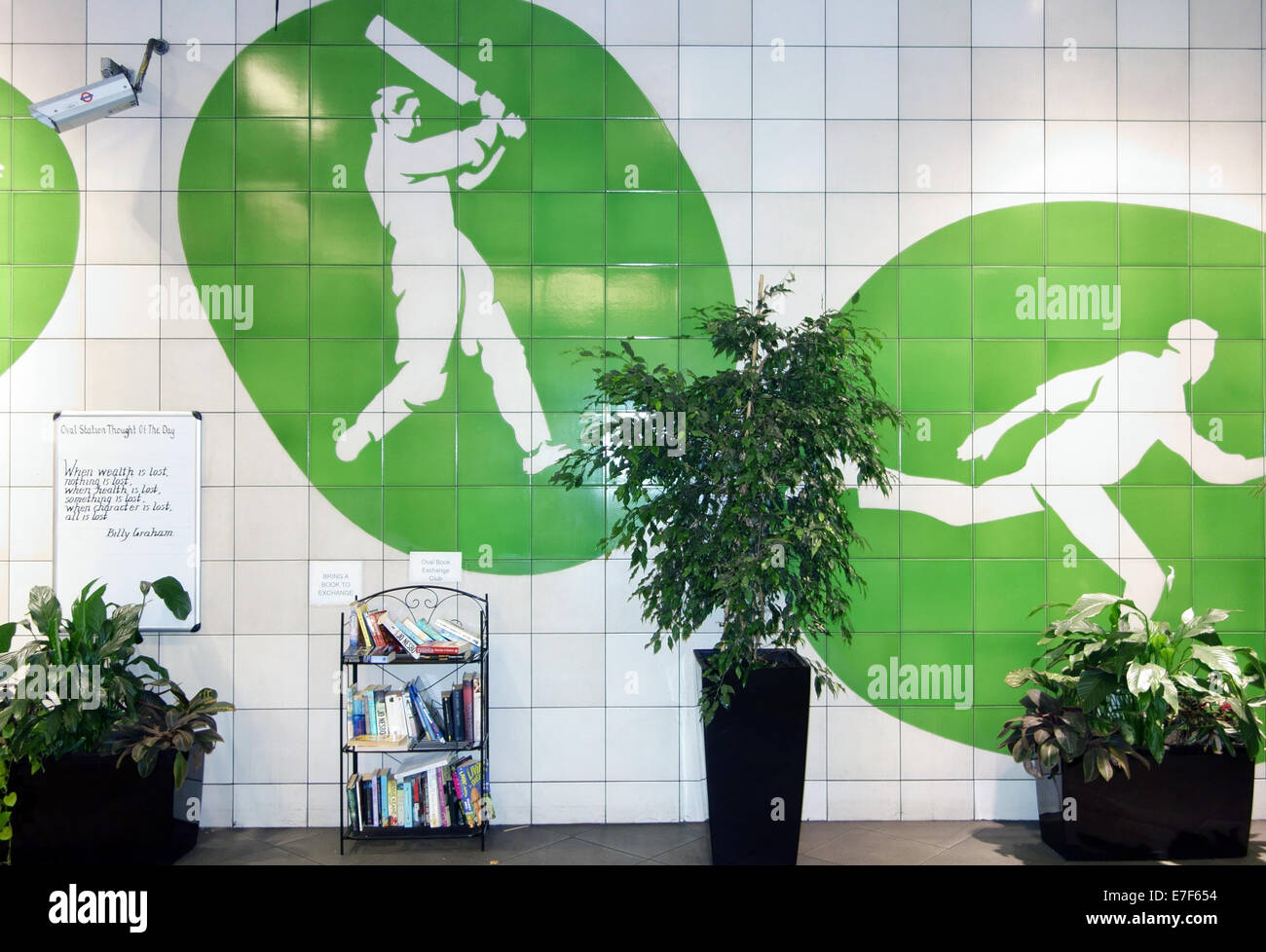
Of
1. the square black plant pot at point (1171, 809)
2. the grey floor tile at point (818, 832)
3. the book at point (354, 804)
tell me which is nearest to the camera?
the square black plant pot at point (1171, 809)

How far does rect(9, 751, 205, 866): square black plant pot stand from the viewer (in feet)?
10.5

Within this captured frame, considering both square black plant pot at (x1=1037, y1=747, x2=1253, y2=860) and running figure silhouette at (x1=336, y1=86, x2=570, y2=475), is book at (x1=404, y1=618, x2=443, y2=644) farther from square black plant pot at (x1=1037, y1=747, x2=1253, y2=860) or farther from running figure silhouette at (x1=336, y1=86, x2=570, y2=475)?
square black plant pot at (x1=1037, y1=747, x2=1253, y2=860)

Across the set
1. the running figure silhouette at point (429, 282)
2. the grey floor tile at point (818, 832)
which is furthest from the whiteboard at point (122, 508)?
the grey floor tile at point (818, 832)

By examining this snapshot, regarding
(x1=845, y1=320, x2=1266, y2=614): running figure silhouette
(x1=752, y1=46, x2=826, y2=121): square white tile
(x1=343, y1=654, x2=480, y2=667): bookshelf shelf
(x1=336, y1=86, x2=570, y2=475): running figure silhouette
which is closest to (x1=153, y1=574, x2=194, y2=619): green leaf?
(x1=343, y1=654, x2=480, y2=667): bookshelf shelf

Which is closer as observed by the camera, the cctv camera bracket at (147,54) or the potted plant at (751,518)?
the potted plant at (751,518)

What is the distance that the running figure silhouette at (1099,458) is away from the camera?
3756 millimetres

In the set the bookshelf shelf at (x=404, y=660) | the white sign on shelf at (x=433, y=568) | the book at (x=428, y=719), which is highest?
the white sign on shelf at (x=433, y=568)

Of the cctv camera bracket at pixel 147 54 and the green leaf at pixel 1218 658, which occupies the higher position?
the cctv camera bracket at pixel 147 54

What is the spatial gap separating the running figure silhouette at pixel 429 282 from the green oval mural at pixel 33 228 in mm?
1351

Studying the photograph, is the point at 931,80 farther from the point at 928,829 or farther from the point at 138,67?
the point at 138,67
